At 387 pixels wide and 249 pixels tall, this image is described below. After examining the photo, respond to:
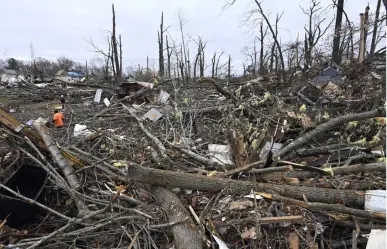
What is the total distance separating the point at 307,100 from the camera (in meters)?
7.79

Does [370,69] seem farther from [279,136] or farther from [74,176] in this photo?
[74,176]

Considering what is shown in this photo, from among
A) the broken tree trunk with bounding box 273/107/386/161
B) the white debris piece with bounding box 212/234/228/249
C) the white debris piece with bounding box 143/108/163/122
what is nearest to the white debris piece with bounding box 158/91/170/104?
the white debris piece with bounding box 143/108/163/122

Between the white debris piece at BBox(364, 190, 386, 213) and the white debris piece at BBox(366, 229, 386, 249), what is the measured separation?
269mm

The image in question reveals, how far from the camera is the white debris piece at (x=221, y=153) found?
4.57m

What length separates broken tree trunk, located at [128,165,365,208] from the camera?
10.4ft

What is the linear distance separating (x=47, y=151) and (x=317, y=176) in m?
3.41

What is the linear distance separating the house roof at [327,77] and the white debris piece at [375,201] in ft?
18.9

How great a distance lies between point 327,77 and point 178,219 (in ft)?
24.4

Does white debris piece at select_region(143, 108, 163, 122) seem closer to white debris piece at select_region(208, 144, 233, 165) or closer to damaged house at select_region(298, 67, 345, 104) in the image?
white debris piece at select_region(208, 144, 233, 165)

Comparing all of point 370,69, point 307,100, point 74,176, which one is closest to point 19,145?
point 74,176

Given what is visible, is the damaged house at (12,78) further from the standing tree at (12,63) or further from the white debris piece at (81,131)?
the standing tree at (12,63)

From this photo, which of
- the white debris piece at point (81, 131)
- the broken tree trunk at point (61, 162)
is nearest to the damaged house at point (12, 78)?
the white debris piece at point (81, 131)

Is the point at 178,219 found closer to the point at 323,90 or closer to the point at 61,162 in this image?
the point at 61,162

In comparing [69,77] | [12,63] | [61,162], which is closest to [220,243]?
[61,162]
